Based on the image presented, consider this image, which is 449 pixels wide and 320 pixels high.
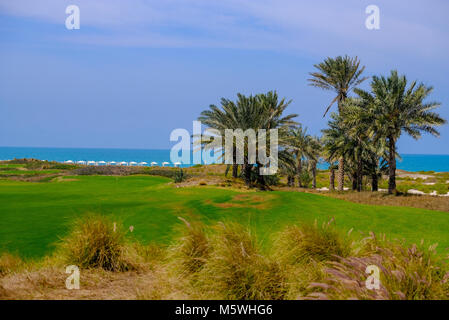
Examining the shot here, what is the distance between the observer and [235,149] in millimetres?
32812

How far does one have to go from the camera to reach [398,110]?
29469 millimetres

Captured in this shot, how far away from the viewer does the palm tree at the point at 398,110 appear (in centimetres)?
2902

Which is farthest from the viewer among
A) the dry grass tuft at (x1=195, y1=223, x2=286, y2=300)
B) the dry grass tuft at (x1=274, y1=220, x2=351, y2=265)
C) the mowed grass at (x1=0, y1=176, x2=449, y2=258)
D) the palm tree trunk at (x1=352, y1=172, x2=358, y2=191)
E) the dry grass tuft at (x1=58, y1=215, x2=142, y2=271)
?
the palm tree trunk at (x1=352, y1=172, x2=358, y2=191)

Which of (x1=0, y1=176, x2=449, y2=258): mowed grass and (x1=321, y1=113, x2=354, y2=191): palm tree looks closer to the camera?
(x1=0, y1=176, x2=449, y2=258): mowed grass

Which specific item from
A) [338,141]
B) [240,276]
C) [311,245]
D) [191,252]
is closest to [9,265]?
[191,252]

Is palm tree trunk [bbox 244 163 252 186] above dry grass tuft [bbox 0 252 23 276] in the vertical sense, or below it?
above

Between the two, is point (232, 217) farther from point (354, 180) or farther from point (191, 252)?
point (354, 180)

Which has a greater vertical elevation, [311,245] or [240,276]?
[311,245]

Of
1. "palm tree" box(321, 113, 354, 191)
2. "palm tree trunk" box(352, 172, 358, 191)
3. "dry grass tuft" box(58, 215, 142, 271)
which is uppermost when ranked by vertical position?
"palm tree" box(321, 113, 354, 191)

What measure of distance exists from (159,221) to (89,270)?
6.42 m

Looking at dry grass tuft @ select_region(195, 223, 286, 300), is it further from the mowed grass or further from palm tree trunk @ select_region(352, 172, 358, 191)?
palm tree trunk @ select_region(352, 172, 358, 191)

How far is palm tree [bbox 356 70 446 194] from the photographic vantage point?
29.0m

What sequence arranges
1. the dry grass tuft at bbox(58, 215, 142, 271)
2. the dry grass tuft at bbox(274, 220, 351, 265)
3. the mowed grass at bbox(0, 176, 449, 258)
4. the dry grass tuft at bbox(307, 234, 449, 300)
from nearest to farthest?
the dry grass tuft at bbox(307, 234, 449, 300)
the dry grass tuft at bbox(274, 220, 351, 265)
the dry grass tuft at bbox(58, 215, 142, 271)
the mowed grass at bbox(0, 176, 449, 258)

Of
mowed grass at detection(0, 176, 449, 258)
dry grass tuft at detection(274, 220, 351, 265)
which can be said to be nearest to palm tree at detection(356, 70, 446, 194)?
mowed grass at detection(0, 176, 449, 258)
